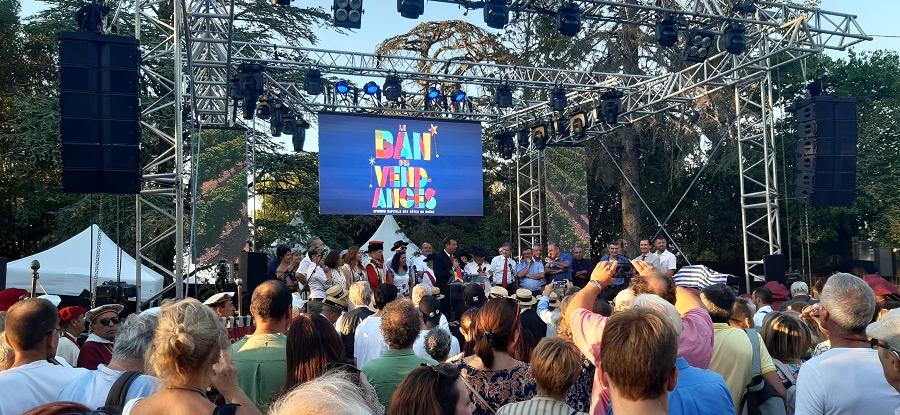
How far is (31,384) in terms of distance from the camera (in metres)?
3.03

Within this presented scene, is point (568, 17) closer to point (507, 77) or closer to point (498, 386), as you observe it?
point (507, 77)

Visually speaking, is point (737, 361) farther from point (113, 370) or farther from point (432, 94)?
point (432, 94)

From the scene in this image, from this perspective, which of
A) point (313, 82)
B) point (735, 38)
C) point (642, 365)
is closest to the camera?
point (642, 365)

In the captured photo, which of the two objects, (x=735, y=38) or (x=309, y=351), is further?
(x=735, y=38)

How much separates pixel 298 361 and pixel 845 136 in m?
11.6

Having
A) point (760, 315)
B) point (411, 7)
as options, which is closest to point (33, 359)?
point (760, 315)

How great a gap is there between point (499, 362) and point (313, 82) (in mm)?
11268

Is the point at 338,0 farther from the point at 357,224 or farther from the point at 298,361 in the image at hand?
the point at 357,224

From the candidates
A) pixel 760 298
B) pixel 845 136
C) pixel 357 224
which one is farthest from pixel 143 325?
pixel 357 224

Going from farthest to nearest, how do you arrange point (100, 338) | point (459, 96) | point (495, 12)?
point (459, 96), point (495, 12), point (100, 338)

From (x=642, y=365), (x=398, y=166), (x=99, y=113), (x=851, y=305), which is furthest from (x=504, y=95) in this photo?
(x=642, y=365)

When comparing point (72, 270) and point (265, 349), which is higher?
point (265, 349)

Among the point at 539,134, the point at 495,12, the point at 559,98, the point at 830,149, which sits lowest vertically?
the point at 830,149

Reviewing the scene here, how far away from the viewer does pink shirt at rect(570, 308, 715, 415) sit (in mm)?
2789
